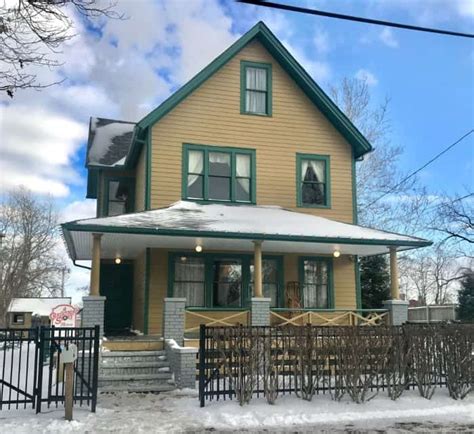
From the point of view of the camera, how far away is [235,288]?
1474cm

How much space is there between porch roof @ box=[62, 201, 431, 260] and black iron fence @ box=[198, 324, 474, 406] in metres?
3.12

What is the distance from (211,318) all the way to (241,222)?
2.57m

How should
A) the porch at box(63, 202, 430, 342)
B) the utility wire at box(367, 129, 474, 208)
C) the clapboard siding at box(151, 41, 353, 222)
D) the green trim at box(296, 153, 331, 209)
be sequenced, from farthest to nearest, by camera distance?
the utility wire at box(367, 129, 474, 208), the green trim at box(296, 153, 331, 209), the clapboard siding at box(151, 41, 353, 222), the porch at box(63, 202, 430, 342)

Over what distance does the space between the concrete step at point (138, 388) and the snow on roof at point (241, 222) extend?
3291 mm

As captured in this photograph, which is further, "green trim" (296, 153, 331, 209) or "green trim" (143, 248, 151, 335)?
"green trim" (296, 153, 331, 209)

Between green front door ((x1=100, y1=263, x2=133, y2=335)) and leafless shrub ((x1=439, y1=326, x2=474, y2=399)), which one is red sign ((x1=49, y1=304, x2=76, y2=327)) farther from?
leafless shrub ((x1=439, y1=326, x2=474, y2=399))

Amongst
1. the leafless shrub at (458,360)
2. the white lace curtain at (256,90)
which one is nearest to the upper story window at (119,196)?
the white lace curtain at (256,90)

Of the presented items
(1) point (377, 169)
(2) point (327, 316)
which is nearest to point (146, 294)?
(2) point (327, 316)

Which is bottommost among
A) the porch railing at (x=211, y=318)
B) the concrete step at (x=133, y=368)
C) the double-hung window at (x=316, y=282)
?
the concrete step at (x=133, y=368)

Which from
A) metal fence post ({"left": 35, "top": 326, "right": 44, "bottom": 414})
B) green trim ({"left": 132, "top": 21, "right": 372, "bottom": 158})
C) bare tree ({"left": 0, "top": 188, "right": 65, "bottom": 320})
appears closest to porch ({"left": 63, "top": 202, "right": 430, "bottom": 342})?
green trim ({"left": 132, "top": 21, "right": 372, "bottom": 158})

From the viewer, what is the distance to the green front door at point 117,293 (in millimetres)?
16891

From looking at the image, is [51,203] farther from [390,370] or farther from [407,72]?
[390,370]

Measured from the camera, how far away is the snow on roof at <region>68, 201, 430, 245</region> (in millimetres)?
12031

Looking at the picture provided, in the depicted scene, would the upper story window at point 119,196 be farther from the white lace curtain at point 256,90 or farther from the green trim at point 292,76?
the white lace curtain at point 256,90
